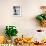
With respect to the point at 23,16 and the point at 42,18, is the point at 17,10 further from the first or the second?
the point at 42,18

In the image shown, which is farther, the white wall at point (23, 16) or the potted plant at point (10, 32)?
the white wall at point (23, 16)

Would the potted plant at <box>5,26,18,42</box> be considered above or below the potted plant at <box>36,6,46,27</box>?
below

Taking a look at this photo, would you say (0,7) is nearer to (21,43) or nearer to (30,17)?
(30,17)

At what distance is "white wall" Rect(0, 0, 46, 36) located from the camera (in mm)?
3188

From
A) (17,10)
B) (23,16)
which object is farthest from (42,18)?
(17,10)

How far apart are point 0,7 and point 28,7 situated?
505 millimetres

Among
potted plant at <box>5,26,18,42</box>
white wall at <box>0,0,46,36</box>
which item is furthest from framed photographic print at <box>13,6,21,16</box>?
potted plant at <box>5,26,18,42</box>

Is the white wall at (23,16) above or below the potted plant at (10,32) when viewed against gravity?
above

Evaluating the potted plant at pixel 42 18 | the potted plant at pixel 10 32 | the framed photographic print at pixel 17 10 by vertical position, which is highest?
the framed photographic print at pixel 17 10

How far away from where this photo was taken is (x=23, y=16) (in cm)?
319

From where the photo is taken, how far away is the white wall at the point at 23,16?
3.19 metres

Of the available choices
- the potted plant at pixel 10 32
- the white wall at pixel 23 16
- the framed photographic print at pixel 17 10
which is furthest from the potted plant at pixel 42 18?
the potted plant at pixel 10 32

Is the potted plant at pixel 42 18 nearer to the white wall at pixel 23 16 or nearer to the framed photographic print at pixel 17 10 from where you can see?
the white wall at pixel 23 16

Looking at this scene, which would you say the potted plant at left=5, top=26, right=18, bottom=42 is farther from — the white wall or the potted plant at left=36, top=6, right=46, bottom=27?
the potted plant at left=36, top=6, right=46, bottom=27
